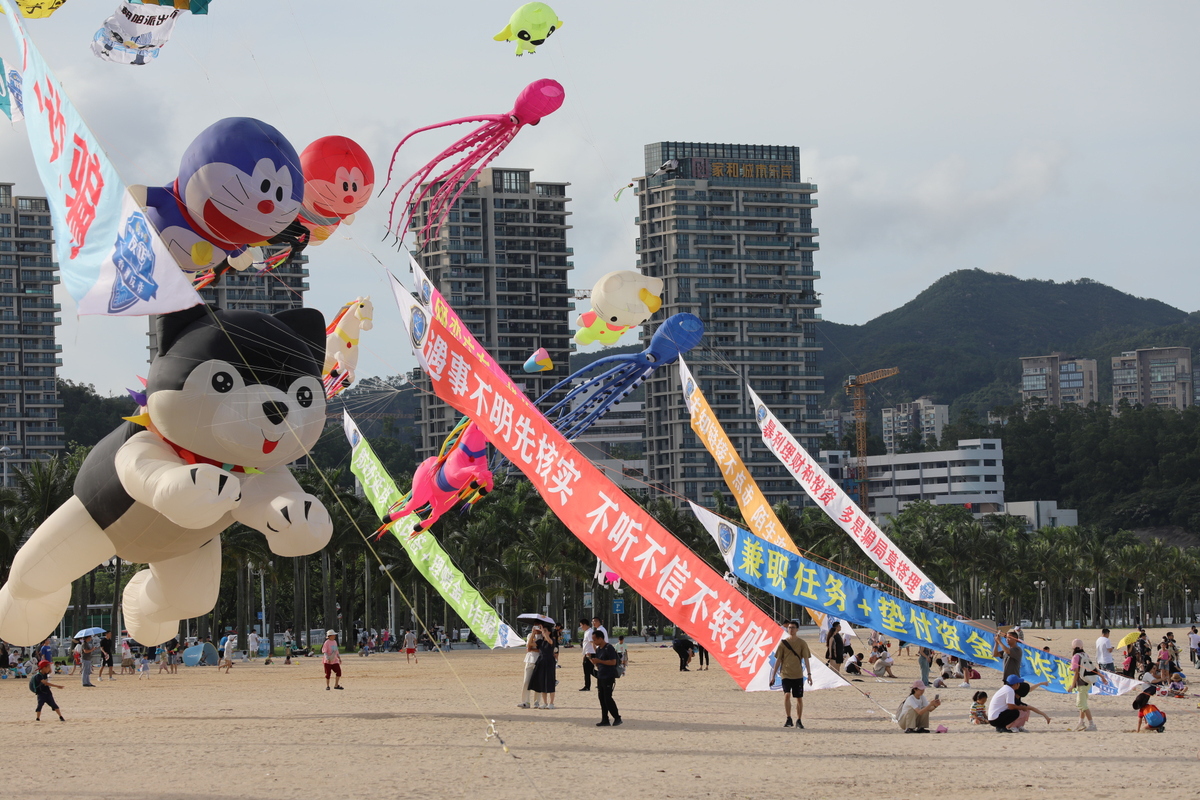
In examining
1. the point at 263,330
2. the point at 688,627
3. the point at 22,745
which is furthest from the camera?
the point at 22,745

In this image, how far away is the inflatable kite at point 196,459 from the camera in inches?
564

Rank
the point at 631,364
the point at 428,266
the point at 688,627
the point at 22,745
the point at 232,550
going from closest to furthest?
1. the point at 688,627
2. the point at 22,745
3. the point at 631,364
4. the point at 232,550
5. the point at 428,266

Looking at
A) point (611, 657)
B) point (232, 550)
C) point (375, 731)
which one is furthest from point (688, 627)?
point (232, 550)

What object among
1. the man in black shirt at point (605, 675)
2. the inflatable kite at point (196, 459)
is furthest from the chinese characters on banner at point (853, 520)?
the inflatable kite at point (196, 459)

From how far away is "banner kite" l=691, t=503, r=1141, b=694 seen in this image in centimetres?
1941

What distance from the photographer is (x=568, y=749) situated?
49.2 feet

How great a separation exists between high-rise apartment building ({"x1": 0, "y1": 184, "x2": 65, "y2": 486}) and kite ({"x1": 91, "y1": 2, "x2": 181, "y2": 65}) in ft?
374

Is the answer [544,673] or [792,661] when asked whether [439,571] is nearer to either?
[544,673]

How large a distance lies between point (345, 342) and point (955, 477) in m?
131

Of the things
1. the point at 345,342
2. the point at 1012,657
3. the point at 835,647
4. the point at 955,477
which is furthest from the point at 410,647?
the point at 955,477

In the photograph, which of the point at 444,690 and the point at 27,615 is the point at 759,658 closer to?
the point at 27,615

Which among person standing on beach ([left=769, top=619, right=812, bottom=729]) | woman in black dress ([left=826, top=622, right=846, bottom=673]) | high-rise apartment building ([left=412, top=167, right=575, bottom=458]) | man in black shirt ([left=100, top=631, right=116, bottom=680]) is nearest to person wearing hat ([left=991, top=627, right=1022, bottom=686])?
person standing on beach ([left=769, top=619, right=812, bottom=729])

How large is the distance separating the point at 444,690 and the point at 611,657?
28.5 ft

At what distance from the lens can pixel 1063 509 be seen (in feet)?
458
